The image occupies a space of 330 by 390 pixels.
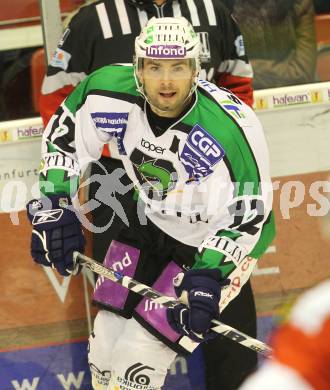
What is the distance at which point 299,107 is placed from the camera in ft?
11.2

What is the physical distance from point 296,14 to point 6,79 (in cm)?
102

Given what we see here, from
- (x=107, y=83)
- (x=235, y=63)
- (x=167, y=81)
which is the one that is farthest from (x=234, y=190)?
(x=235, y=63)

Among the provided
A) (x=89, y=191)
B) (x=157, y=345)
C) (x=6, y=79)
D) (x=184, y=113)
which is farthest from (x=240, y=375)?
(x=6, y=79)

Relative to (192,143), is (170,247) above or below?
below

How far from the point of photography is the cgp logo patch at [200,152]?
272cm

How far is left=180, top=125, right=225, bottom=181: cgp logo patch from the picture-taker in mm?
2725

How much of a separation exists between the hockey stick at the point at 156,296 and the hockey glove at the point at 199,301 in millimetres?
40

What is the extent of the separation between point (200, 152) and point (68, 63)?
628 mm

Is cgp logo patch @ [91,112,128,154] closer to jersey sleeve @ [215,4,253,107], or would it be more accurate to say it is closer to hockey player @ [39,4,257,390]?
hockey player @ [39,4,257,390]

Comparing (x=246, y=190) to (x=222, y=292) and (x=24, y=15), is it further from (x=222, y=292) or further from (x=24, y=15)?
(x=24, y=15)

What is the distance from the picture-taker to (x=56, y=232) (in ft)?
9.43

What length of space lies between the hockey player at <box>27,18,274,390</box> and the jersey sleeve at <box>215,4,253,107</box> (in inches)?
14.5

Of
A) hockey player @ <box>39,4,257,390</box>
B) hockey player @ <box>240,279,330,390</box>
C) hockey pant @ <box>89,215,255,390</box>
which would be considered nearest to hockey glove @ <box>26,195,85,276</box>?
hockey pant @ <box>89,215,255,390</box>

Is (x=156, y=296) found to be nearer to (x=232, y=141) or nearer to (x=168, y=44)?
(x=232, y=141)
